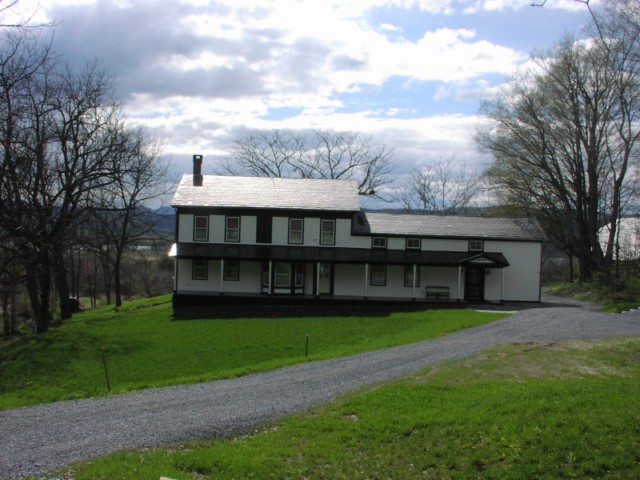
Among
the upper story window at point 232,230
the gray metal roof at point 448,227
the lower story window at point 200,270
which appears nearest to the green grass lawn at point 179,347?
the lower story window at point 200,270

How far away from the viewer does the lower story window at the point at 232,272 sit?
34.8 meters

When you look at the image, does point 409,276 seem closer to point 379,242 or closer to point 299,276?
point 379,242

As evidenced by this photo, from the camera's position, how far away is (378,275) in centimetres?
3497

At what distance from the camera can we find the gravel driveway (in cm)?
924

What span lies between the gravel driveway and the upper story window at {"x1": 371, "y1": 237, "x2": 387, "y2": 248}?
46.7ft

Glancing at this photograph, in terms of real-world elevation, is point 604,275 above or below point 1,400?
above

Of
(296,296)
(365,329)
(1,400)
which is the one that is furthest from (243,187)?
(1,400)

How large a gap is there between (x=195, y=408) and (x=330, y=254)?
2261 centimetres

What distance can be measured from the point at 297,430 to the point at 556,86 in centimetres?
3886

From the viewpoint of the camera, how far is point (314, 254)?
111 feet

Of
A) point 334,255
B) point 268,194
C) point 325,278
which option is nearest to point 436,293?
point 334,255

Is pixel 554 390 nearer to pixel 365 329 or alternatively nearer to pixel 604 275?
pixel 365 329

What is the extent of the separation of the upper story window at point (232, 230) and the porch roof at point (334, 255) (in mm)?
590

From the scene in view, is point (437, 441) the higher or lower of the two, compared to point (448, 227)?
lower
